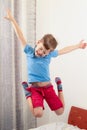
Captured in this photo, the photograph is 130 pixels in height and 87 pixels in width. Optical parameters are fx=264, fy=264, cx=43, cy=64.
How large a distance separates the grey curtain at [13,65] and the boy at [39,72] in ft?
3.01

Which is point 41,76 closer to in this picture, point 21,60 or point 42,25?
point 21,60

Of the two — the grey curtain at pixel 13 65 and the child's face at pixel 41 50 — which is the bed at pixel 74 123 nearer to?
the grey curtain at pixel 13 65

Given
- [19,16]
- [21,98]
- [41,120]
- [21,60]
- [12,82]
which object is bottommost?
[41,120]

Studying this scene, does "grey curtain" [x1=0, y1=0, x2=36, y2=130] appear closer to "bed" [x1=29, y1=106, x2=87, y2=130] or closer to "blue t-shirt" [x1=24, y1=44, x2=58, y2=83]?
"bed" [x1=29, y1=106, x2=87, y2=130]

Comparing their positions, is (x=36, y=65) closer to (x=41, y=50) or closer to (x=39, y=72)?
(x=39, y=72)

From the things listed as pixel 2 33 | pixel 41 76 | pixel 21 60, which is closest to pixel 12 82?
Result: pixel 21 60

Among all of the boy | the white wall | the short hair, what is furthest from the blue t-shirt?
the white wall

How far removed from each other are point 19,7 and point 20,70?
31.0 inches

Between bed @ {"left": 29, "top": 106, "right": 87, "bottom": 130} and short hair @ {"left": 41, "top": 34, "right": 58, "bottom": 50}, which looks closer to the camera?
short hair @ {"left": 41, "top": 34, "right": 58, "bottom": 50}

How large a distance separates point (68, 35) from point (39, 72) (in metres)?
1.16

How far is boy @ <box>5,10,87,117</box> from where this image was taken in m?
2.15

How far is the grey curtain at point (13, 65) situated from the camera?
3184mm

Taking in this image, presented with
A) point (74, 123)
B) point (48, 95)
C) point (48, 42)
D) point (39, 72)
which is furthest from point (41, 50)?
point (74, 123)

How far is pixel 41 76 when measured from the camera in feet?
7.59
